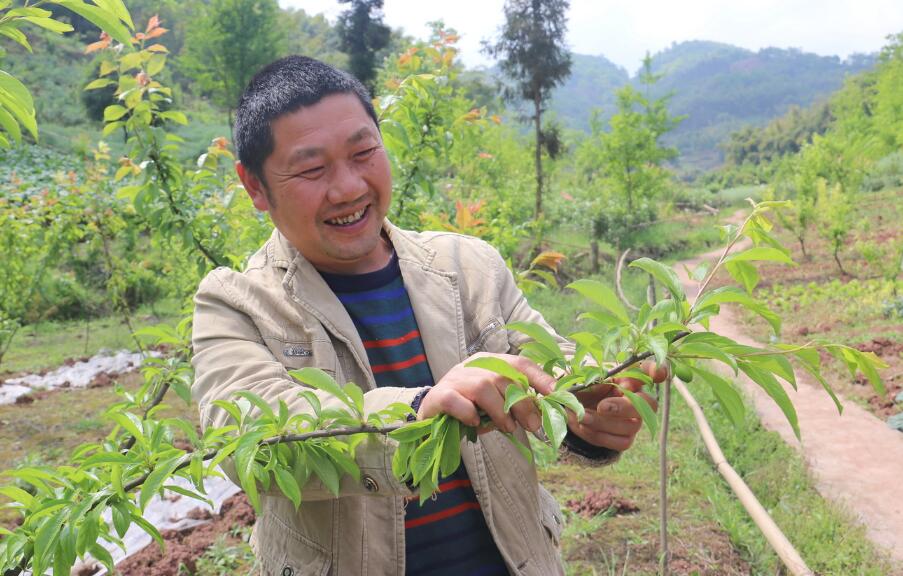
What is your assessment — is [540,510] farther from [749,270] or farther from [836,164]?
[836,164]

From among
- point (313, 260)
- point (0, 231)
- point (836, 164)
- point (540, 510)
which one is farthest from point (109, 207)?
point (836, 164)

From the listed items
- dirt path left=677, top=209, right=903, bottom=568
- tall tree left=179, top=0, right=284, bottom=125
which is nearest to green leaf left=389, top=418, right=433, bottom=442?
dirt path left=677, top=209, right=903, bottom=568

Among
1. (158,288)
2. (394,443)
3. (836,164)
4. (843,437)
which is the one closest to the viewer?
(394,443)

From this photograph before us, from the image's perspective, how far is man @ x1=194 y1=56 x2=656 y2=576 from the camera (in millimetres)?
1253

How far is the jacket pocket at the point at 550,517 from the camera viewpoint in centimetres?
148

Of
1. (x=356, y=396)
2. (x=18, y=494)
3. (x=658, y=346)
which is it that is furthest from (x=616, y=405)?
(x=18, y=494)

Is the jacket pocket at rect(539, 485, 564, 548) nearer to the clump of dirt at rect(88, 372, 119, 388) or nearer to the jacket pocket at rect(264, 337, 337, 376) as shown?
the jacket pocket at rect(264, 337, 337, 376)

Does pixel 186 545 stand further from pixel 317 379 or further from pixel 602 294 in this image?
pixel 602 294

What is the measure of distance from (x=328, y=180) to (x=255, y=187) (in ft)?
0.69

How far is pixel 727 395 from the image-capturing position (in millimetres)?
838

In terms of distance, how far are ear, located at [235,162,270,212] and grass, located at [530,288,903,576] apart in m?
1.85

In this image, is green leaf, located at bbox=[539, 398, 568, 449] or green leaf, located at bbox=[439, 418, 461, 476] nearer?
green leaf, located at bbox=[539, 398, 568, 449]

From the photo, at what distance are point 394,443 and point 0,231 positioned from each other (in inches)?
232

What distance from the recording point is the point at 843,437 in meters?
5.09
